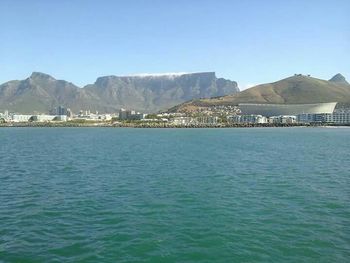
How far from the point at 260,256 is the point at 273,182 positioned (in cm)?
1334

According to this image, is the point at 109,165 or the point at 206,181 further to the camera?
the point at 109,165

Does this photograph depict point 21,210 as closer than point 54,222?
No

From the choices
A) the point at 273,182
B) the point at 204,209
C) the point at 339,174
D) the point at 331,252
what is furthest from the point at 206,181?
the point at 331,252

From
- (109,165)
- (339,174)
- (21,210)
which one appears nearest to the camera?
(21,210)

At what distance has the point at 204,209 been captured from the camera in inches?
708

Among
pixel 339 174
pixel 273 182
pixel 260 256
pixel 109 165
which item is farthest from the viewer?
pixel 109 165

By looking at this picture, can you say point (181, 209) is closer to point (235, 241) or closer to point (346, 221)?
point (235, 241)

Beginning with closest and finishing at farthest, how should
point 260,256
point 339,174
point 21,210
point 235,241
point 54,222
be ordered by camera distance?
point 260,256 → point 235,241 → point 54,222 → point 21,210 → point 339,174

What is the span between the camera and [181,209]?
17.9 meters

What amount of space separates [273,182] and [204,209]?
8658 mm

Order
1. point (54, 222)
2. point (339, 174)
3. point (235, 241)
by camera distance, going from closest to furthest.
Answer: point (235, 241)
point (54, 222)
point (339, 174)

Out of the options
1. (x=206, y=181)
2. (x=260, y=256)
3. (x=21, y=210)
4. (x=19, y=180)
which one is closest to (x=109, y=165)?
(x=19, y=180)

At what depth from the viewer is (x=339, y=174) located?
94.9 feet

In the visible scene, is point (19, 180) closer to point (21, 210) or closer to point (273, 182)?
point (21, 210)
